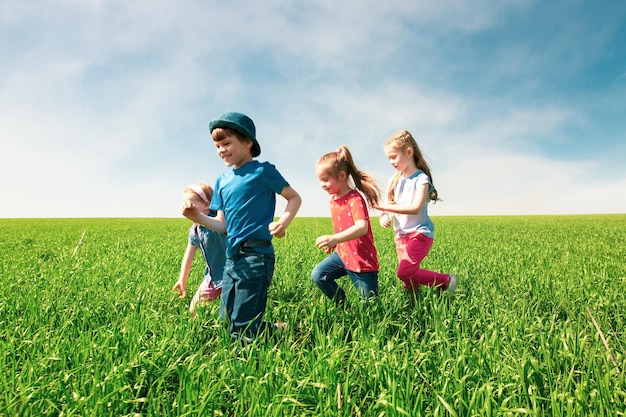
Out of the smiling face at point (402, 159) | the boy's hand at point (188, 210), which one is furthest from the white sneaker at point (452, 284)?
the boy's hand at point (188, 210)

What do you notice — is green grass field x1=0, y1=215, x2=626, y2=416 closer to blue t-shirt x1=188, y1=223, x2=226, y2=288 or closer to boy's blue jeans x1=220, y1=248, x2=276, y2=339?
boy's blue jeans x1=220, y1=248, x2=276, y2=339

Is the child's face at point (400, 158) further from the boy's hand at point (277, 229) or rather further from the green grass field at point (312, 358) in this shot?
the boy's hand at point (277, 229)

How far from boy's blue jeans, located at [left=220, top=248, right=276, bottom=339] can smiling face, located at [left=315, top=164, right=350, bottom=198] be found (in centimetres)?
108

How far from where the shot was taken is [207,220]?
114 inches

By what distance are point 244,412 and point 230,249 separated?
1117mm

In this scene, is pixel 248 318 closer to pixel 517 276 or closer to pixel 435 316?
pixel 435 316

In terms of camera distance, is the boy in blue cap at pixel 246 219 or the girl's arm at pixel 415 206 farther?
the girl's arm at pixel 415 206

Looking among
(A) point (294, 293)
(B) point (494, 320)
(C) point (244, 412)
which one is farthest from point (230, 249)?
(B) point (494, 320)

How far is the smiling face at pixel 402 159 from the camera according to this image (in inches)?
159

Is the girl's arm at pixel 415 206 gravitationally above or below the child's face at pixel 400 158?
below

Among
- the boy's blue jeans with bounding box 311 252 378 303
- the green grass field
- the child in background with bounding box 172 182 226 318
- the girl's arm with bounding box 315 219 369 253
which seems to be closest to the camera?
the green grass field

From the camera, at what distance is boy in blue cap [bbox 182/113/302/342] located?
8.86ft

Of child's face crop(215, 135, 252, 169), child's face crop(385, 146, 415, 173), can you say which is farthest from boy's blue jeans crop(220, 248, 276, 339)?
child's face crop(385, 146, 415, 173)

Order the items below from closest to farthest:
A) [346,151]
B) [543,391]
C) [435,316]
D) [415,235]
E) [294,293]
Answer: [543,391] < [435,316] < [346,151] < [415,235] < [294,293]
